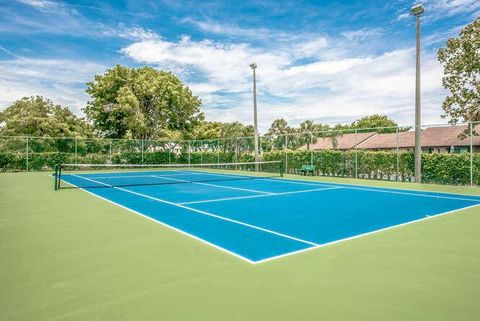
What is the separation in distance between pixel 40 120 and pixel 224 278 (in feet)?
128

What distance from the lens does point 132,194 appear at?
11383mm

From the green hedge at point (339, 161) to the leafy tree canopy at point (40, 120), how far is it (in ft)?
42.5

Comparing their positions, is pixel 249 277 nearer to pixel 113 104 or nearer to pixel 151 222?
pixel 151 222

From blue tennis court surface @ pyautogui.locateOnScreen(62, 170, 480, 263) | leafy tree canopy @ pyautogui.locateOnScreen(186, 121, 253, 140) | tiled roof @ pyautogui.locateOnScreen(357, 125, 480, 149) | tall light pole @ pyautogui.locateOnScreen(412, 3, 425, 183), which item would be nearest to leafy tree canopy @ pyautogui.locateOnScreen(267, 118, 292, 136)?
leafy tree canopy @ pyautogui.locateOnScreen(186, 121, 253, 140)

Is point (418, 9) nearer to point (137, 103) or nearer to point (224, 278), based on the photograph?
point (224, 278)

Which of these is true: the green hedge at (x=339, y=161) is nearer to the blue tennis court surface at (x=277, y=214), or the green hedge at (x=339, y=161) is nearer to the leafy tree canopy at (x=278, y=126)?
the blue tennis court surface at (x=277, y=214)

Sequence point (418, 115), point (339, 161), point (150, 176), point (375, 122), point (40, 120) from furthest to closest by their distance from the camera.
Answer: point (375, 122) → point (40, 120) → point (150, 176) → point (339, 161) → point (418, 115)

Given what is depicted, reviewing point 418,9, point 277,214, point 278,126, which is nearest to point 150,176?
point 277,214

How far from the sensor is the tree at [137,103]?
34250mm

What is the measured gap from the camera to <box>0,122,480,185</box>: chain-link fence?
14.9 metres

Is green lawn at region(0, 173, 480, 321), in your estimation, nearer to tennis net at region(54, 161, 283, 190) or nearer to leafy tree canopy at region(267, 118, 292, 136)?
tennis net at region(54, 161, 283, 190)

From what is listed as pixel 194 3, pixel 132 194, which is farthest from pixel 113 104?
pixel 132 194

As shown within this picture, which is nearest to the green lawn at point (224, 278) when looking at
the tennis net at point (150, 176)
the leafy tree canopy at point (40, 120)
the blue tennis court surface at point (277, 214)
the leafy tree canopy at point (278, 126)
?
the blue tennis court surface at point (277, 214)

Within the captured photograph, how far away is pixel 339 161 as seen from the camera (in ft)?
61.9
